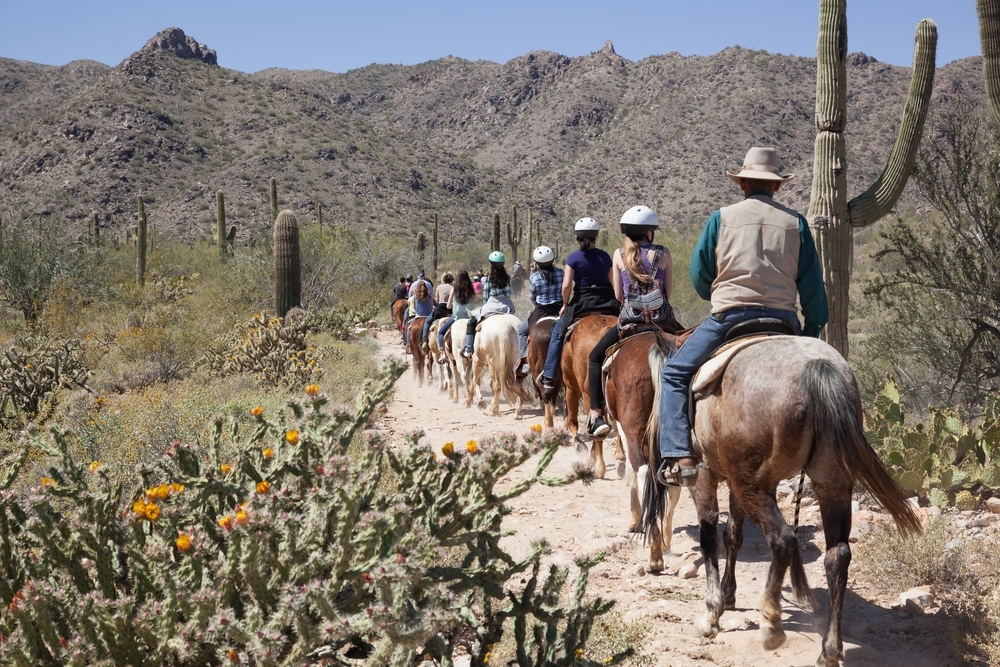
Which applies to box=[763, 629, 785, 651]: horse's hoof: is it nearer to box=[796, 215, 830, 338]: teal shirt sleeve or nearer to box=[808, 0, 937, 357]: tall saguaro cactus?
box=[796, 215, 830, 338]: teal shirt sleeve

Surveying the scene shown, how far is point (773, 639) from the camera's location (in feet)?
13.7

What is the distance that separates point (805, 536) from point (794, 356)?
8.67ft

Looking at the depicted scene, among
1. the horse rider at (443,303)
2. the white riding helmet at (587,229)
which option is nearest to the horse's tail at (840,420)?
the white riding helmet at (587,229)

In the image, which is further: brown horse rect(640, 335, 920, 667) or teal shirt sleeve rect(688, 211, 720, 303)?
teal shirt sleeve rect(688, 211, 720, 303)

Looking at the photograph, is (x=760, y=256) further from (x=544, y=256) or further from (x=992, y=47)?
(x=992, y=47)

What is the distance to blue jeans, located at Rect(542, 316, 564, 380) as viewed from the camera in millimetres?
8500

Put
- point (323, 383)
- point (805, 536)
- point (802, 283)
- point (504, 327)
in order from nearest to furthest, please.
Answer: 1. point (802, 283)
2. point (805, 536)
3. point (504, 327)
4. point (323, 383)


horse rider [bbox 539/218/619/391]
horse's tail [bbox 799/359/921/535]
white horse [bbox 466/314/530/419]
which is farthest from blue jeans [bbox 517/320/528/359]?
horse's tail [bbox 799/359/921/535]

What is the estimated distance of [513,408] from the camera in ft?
42.5

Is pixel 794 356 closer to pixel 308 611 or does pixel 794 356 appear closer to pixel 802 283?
pixel 802 283

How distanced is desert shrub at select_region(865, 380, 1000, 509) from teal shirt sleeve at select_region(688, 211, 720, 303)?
8.51 feet

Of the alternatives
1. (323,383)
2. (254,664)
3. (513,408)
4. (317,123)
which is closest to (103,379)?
(323,383)

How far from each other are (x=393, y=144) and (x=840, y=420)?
68.9m

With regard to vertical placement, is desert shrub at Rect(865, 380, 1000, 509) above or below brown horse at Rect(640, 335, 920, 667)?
below
